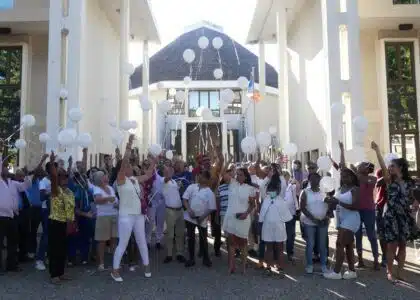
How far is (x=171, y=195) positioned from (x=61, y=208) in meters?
2.09

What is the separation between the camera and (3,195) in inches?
266

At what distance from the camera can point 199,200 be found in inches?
289

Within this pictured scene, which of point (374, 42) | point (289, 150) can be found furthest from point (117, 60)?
point (289, 150)

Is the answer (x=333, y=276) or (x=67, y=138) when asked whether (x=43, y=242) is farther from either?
(x=333, y=276)

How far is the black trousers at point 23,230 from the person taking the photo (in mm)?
7762

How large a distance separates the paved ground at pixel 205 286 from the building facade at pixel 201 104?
16.6 meters

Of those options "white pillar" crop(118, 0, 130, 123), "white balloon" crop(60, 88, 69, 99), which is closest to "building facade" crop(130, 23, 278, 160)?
"white pillar" crop(118, 0, 130, 123)

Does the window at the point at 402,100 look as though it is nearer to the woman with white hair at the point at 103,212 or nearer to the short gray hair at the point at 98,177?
the woman with white hair at the point at 103,212

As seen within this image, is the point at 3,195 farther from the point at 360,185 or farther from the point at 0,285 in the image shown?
the point at 360,185

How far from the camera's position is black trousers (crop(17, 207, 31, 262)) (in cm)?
776

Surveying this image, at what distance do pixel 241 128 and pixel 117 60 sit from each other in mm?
9230

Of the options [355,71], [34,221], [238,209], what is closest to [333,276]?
[238,209]

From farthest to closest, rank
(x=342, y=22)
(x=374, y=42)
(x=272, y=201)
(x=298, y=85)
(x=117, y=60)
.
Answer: (x=117, y=60), (x=298, y=85), (x=374, y=42), (x=342, y=22), (x=272, y=201)

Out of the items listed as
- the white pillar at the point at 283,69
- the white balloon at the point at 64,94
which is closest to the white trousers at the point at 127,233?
the white balloon at the point at 64,94
